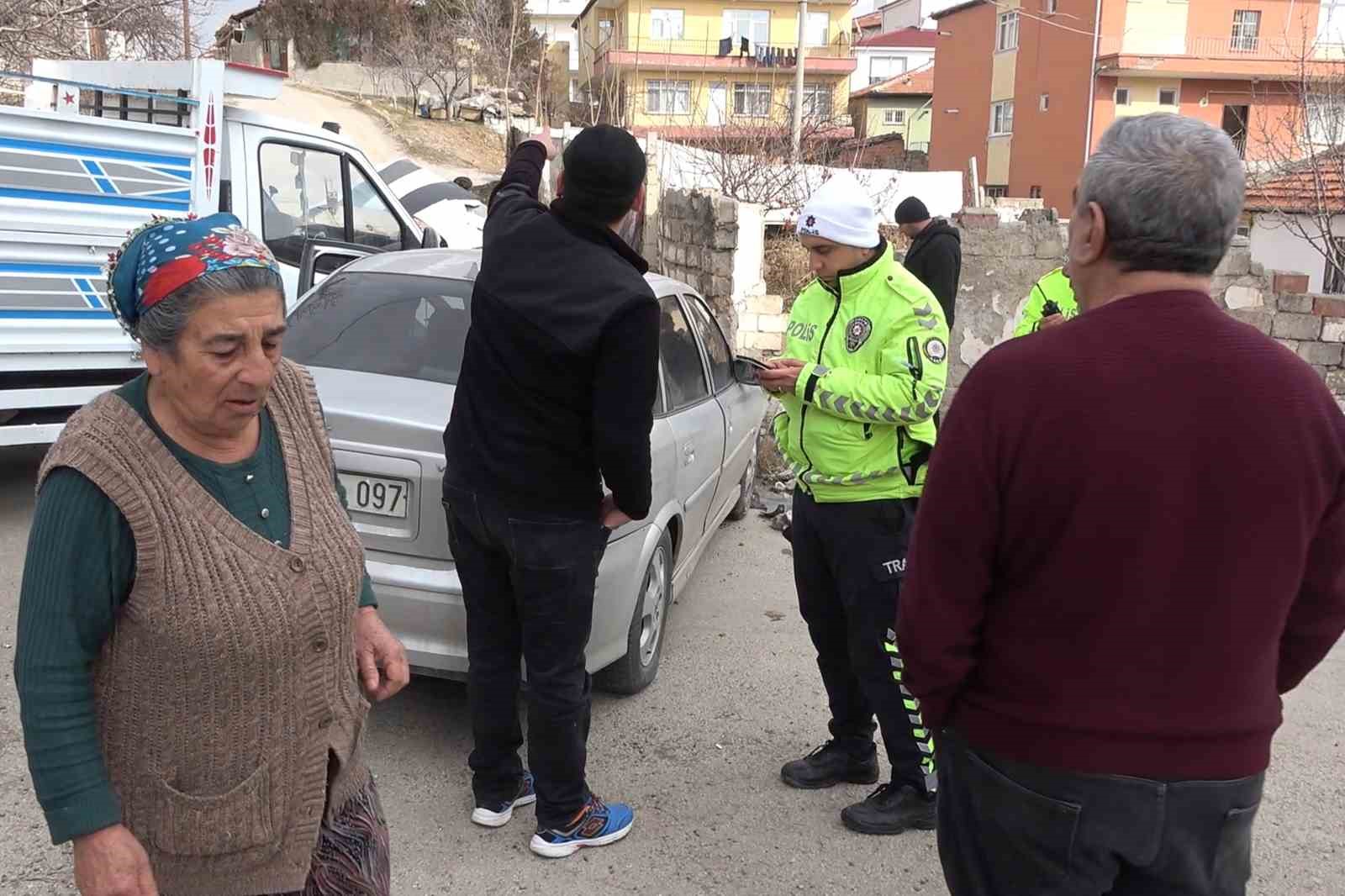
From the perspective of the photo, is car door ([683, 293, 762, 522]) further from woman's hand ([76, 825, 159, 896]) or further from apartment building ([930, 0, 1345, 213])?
apartment building ([930, 0, 1345, 213])

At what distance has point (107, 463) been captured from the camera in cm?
167

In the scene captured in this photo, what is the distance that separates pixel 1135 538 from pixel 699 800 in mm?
2354

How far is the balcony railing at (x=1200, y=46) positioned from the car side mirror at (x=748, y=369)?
3771cm

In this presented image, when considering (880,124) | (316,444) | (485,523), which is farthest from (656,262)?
(880,124)

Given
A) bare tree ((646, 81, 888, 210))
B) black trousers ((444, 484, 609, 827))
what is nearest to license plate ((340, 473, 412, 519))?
black trousers ((444, 484, 609, 827))

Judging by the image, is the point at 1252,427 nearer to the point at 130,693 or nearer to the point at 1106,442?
the point at 1106,442

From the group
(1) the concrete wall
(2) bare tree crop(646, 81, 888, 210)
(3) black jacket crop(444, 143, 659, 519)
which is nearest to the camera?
(3) black jacket crop(444, 143, 659, 519)

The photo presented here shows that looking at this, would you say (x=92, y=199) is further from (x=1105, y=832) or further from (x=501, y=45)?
(x=501, y=45)

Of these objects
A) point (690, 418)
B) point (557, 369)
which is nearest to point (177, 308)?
point (557, 369)

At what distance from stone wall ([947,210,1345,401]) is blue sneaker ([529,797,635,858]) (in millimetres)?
6923

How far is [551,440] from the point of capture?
9.69ft

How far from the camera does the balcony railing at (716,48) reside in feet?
154

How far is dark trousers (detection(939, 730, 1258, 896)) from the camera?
1.74 m

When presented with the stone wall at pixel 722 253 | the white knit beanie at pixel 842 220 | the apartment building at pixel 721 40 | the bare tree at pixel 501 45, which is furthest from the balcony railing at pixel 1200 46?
the white knit beanie at pixel 842 220
